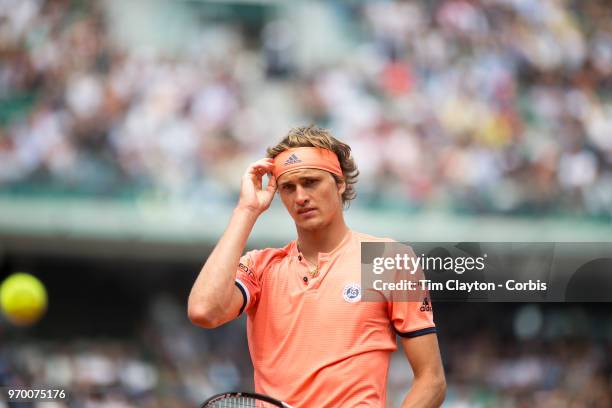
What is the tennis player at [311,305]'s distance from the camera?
3.37 metres

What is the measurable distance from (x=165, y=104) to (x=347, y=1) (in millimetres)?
2623

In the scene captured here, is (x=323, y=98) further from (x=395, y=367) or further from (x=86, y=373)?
(x=86, y=373)

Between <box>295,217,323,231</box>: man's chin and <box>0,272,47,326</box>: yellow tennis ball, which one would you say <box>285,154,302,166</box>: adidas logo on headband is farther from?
<box>0,272,47,326</box>: yellow tennis ball

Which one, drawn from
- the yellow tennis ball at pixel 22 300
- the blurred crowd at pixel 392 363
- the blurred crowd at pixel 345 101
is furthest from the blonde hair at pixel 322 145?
the blurred crowd at pixel 345 101

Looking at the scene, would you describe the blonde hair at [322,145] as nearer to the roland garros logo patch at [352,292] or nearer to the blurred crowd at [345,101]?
the roland garros logo patch at [352,292]

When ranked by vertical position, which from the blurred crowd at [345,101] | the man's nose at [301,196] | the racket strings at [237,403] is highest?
the blurred crowd at [345,101]

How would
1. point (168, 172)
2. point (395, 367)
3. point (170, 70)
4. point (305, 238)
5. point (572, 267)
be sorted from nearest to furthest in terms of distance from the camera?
point (305, 238)
point (572, 267)
point (395, 367)
point (168, 172)
point (170, 70)

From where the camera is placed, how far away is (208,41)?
1161 cm

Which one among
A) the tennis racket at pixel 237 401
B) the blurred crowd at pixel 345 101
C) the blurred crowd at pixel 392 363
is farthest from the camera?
the blurred crowd at pixel 345 101

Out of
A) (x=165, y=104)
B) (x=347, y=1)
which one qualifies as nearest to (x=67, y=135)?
(x=165, y=104)

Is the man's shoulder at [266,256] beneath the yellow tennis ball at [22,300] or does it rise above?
beneath

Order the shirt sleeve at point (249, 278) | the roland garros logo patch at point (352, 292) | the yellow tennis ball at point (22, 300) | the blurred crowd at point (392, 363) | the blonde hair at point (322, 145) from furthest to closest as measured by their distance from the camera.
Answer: the blurred crowd at point (392, 363)
the yellow tennis ball at point (22, 300)
the blonde hair at point (322, 145)
the shirt sleeve at point (249, 278)
the roland garros logo patch at point (352, 292)

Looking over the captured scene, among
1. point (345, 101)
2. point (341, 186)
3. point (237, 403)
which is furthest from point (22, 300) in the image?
point (345, 101)

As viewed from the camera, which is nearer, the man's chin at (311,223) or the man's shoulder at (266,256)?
the man's chin at (311,223)
